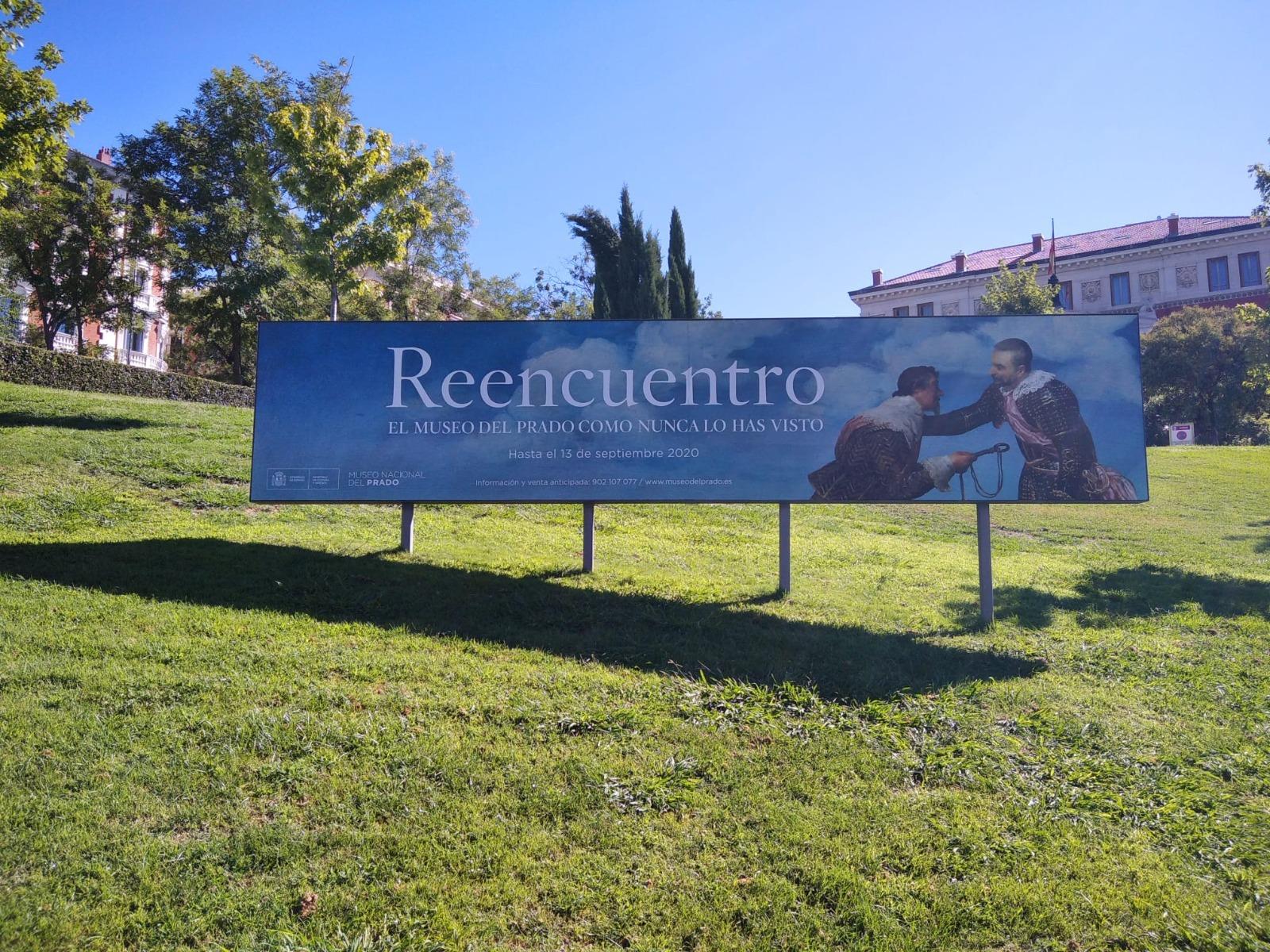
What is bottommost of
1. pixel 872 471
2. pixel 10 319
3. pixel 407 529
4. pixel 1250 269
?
pixel 407 529

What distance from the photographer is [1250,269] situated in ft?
164

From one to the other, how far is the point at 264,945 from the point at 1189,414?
1786 inches

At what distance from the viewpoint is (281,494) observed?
9734mm

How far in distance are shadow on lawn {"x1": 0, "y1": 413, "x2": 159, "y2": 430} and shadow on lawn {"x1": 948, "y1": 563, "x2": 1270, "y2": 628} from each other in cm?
1513

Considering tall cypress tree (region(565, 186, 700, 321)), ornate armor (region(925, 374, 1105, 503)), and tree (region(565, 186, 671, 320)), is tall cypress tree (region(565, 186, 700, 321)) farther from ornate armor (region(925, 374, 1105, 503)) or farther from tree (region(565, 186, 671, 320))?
ornate armor (region(925, 374, 1105, 503))

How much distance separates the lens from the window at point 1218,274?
5084cm

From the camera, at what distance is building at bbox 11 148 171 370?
34.0m

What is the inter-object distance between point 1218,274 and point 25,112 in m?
59.4

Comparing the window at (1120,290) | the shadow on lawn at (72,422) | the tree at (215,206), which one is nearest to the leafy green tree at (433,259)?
the tree at (215,206)

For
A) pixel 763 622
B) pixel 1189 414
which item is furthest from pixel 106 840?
pixel 1189 414

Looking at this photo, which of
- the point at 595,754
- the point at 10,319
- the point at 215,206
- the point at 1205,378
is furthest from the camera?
the point at 1205,378

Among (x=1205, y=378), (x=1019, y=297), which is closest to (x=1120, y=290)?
(x=1205, y=378)

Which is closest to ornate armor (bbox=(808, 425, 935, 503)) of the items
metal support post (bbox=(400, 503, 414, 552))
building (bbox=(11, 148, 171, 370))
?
metal support post (bbox=(400, 503, 414, 552))

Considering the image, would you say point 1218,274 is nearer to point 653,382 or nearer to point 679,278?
point 679,278
